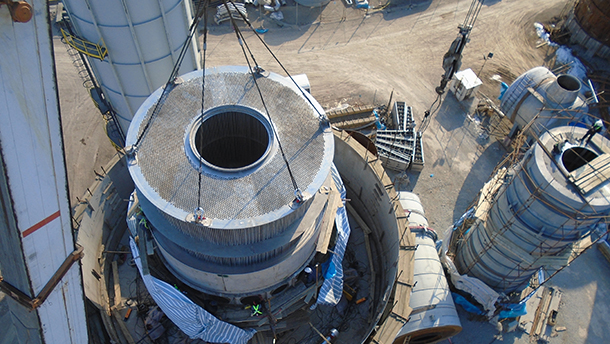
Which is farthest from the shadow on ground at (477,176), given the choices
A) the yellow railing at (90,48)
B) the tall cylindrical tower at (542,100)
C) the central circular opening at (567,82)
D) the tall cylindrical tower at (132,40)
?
the yellow railing at (90,48)

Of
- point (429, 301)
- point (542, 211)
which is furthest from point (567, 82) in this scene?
point (429, 301)

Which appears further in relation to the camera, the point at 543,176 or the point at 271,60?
the point at 271,60

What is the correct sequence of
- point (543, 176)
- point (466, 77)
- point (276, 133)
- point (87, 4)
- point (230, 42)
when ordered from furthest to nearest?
point (230, 42) → point (466, 77) → point (87, 4) → point (543, 176) → point (276, 133)

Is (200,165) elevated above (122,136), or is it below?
above

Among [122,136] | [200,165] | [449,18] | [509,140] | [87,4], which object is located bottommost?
[509,140]

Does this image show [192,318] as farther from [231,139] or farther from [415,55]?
[415,55]

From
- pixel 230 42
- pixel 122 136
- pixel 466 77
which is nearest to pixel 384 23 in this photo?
pixel 466 77

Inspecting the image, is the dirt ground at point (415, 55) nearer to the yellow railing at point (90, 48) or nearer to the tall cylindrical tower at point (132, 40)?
the tall cylindrical tower at point (132, 40)

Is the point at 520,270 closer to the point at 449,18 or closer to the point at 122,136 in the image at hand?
the point at 122,136
